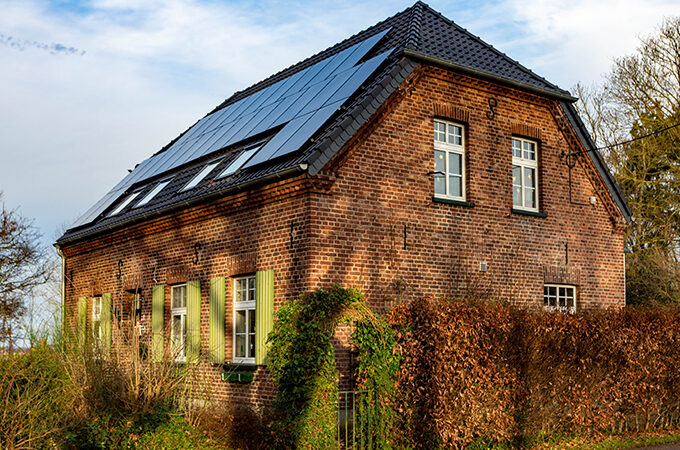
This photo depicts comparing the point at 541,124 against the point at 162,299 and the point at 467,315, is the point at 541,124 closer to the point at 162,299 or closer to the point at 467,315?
the point at 467,315

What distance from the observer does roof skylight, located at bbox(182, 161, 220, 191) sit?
609 inches

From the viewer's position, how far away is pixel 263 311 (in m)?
12.5

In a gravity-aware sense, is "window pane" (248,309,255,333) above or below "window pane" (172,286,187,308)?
below

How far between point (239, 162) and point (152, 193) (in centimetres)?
398

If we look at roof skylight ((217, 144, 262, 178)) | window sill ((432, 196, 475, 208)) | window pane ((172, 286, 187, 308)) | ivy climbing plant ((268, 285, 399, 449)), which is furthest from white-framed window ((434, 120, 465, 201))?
window pane ((172, 286, 187, 308))

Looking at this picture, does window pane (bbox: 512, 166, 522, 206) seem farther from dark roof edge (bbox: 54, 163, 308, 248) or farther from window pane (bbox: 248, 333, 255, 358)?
window pane (bbox: 248, 333, 255, 358)

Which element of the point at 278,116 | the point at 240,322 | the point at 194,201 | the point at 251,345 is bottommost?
the point at 251,345

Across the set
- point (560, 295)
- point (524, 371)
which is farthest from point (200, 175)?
point (524, 371)

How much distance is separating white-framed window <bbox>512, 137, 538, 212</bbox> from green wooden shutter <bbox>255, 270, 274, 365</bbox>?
547 cm

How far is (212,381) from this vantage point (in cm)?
1391

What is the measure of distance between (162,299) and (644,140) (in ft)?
59.8

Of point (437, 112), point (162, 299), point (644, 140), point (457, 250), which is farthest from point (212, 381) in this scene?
point (644, 140)

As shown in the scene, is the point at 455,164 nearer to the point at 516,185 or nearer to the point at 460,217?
the point at 460,217

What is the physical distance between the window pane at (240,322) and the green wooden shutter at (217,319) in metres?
0.29
